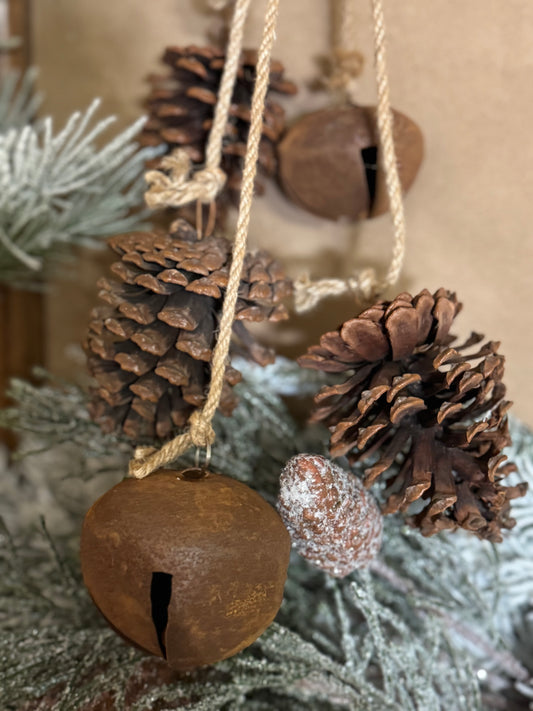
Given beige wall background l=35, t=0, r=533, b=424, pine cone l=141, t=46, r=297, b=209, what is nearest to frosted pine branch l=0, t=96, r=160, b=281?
pine cone l=141, t=46, r=297, b=209

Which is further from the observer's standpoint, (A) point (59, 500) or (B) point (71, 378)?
(B) point (71, 378)

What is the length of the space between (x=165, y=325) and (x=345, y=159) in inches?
8.8

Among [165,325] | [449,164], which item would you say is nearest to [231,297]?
[165,325]

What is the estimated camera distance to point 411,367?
0.43 meters

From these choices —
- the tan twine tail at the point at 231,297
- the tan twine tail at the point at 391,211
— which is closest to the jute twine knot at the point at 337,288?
the tan twine tail at the point at 391,211

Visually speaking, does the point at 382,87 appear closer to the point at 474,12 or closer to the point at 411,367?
the point at 474,12

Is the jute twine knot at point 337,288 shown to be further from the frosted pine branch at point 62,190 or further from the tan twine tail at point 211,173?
the frosted pine branch at point 62,190

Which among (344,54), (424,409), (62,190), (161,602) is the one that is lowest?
(161,602)

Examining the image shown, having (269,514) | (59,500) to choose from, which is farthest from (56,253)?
(269,514)

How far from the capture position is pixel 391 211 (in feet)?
1.61

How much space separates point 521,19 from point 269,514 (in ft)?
1.49

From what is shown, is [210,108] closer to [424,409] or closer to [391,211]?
[391,211]

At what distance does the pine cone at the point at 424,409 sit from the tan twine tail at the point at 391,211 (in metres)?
0.08

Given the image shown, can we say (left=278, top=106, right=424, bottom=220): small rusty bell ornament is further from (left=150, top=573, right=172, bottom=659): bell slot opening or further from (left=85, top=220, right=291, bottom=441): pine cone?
(left=150, top=573, right=172, bottom=659): bell slot opening
